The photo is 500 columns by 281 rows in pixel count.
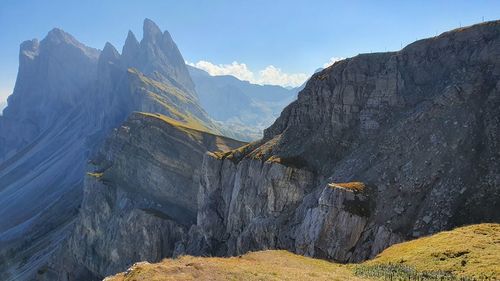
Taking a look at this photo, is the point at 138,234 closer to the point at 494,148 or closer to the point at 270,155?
the point at 270,155

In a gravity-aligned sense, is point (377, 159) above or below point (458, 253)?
above

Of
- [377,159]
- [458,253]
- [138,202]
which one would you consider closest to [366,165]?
[377,159]

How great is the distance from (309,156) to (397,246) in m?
38.5

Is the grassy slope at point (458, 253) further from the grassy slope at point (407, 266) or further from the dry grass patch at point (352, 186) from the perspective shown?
the dry grass patch at point (352, 186)

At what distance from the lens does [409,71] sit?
88938 millimetres

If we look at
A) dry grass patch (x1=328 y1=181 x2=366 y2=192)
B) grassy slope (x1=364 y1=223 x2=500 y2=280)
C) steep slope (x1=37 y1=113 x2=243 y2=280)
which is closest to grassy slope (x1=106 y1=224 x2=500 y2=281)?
grassy slope (x1=364 y1=223 x2=500 y2=280)

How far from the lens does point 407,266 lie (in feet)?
151

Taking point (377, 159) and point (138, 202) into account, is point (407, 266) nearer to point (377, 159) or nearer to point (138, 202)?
point (377, 159)

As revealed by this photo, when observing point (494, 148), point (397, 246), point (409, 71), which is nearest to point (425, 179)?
point (494, 148)

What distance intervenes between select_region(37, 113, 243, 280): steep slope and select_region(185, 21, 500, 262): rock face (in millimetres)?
35283

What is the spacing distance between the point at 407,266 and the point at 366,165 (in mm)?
36721

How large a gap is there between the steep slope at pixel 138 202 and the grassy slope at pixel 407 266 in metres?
95.6

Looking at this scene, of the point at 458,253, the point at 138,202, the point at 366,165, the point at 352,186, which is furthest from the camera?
the point at 138,202

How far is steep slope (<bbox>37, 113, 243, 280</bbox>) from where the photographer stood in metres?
146
